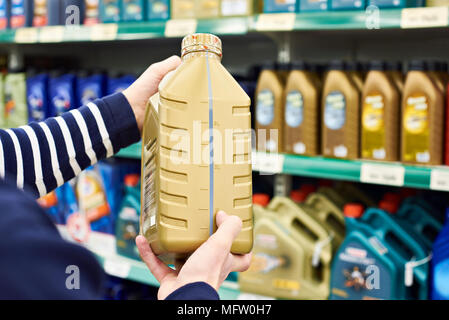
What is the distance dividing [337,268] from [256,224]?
1.06 ft

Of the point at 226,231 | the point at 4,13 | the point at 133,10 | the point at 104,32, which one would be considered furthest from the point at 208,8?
the point at 226,231

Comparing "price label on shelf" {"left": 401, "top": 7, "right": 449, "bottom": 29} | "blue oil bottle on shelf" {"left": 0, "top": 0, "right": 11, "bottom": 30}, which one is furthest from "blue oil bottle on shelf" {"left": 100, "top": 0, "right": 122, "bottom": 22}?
"price label on shelf" {"left": 401, "top": 7, "right": 449, "bottom": 29}

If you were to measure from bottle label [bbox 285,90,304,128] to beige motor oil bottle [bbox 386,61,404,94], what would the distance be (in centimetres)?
30

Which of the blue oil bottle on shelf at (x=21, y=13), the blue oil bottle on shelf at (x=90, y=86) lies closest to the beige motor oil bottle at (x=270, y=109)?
the blue oil bottle on shelf at (x=90, y=86)

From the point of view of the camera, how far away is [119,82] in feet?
7.21

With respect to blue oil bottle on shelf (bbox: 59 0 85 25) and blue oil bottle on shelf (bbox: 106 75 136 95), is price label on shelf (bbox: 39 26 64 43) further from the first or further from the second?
blue oil bottle on shelf (bbox: 106 75 136 95)

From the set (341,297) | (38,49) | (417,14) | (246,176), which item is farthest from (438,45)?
(38,49)

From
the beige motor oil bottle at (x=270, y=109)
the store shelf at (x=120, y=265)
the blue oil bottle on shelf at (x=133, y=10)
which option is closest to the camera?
the beige motor oil bottle at (x=270, y=109)

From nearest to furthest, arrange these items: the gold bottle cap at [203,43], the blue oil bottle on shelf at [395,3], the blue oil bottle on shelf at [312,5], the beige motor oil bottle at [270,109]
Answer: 1. the gold bottle cap at [203,43]
2. the blue oil bottle on shelf at [395,3]
3. the blue oil bottle on shelf at [312,5]
4. the beige motor oil bottle at [270,109]

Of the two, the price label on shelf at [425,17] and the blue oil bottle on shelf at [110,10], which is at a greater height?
the blue oil bottle on shelf at [110,10]

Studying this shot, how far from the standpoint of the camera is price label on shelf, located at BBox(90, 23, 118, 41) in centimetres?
209

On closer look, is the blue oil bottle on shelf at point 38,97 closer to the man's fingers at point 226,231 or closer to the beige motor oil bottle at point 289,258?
the beige motor oil bottle at point 289,258

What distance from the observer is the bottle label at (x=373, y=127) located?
5.44 feet

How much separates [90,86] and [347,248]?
126 cm
